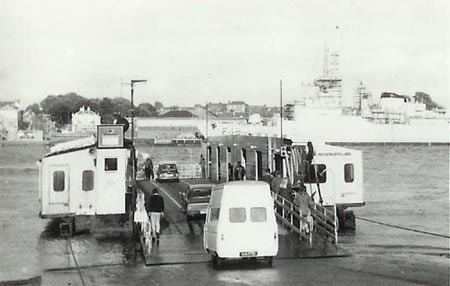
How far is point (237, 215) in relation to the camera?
14516mm

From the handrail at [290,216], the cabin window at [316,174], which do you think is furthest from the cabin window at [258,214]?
the cabin window at [316,174]

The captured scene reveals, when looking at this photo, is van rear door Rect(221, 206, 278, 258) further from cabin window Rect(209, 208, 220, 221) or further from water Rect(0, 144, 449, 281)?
water Rect(0, 144, 449, 281)

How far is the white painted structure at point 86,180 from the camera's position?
70.9 ft

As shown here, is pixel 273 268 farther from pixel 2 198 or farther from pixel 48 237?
pixel 2 198

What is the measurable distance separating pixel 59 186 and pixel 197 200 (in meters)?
4.83

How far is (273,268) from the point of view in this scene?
571 inches

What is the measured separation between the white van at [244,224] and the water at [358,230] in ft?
10.9

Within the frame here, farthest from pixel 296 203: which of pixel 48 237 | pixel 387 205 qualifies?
pixel 387 205

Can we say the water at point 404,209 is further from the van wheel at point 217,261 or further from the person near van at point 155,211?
the person near van at point 155,211

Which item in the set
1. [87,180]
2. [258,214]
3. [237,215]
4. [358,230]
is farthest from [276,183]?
[237,215]

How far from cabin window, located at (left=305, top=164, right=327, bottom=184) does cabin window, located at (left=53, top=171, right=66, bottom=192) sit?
8449 millimetres

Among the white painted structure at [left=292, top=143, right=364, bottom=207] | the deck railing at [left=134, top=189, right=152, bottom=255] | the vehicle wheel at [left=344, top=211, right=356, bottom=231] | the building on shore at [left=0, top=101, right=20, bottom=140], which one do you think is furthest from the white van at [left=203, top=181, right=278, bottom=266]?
the vehicle wheel at [left=344, top=211, right=356, bottom=231]

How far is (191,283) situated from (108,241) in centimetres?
739

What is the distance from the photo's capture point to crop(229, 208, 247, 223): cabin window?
1449cm
